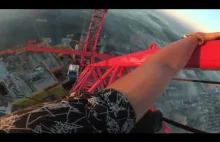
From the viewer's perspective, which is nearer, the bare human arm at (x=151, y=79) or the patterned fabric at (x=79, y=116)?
the patterned fabric at (x=79, y=116)

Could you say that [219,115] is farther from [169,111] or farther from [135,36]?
[135,36]

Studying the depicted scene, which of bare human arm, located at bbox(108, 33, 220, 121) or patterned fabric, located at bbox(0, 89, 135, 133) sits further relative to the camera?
bare human arm, located at bbox(108, 33, 220, 121)

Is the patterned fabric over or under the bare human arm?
under

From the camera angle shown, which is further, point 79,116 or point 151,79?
point 151,79
